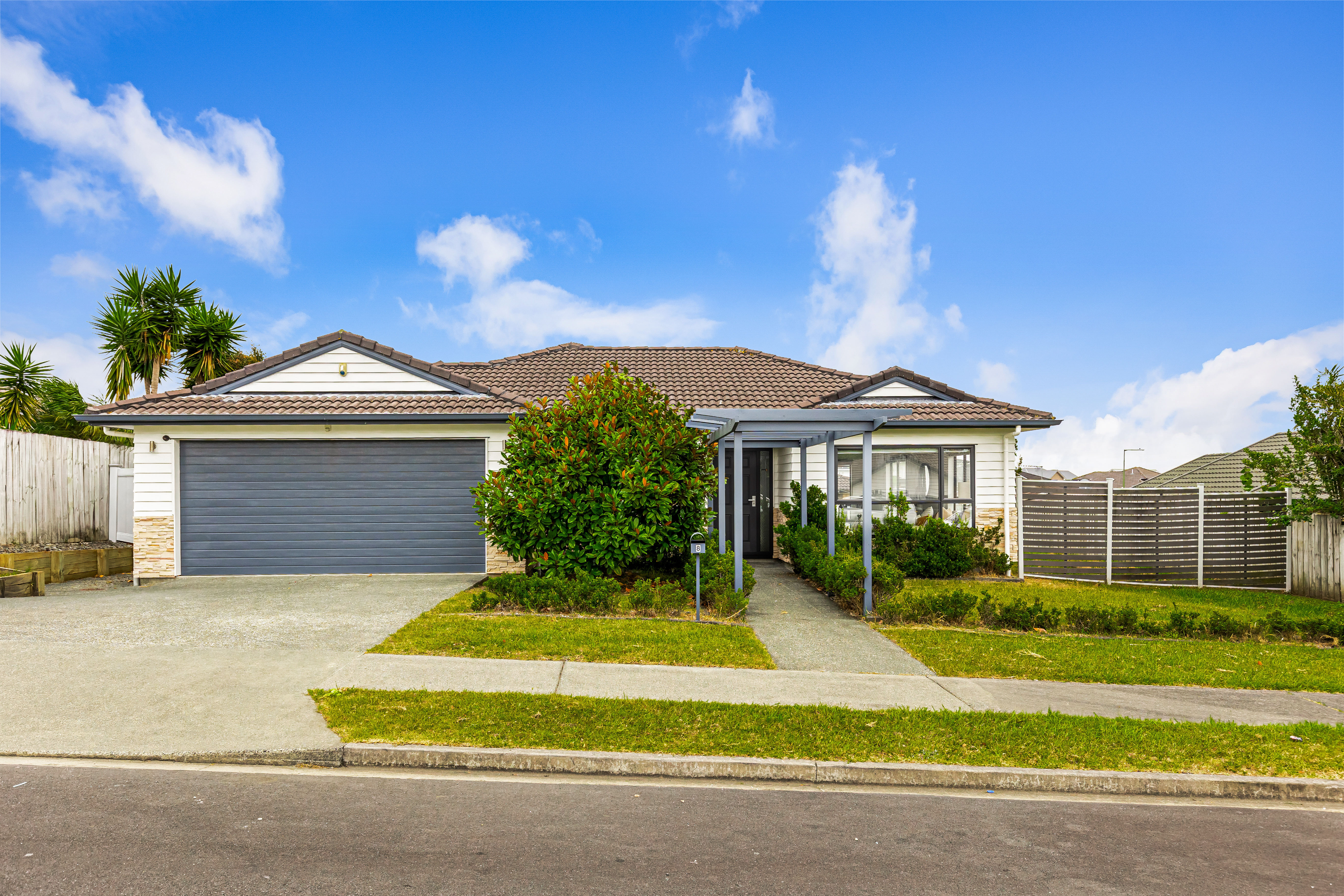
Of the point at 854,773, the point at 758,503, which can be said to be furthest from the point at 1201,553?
the point at 854,773

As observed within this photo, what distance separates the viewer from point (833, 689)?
6395 mm

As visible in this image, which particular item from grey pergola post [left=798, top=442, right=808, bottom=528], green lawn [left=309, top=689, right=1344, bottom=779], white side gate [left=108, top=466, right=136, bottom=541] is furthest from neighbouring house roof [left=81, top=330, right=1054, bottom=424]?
green lawn [left=309, top=689, right=1344, bottom=779]

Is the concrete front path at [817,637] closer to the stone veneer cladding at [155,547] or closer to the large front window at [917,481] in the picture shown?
the large front window at [917,481]

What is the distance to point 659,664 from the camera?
707 centimetres

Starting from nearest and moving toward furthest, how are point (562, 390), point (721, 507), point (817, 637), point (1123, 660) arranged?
point (1123, 660) < point (817, 637) < point (721, 507) < point (562, 390)

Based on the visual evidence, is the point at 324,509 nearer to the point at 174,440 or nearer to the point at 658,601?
the point at 174,440

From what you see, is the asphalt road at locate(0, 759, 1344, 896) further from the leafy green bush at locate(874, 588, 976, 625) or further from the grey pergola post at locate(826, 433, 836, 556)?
the grey pergola post at locate(826, 433, 836, 556)

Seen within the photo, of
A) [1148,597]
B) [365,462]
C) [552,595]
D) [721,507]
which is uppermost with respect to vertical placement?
[365,462]

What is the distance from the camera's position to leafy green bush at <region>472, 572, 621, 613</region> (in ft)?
30.1

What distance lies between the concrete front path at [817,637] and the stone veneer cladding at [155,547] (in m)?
9.80

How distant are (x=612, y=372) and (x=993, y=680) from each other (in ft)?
21.0

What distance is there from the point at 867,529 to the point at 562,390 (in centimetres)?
791

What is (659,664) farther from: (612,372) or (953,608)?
(612,372)

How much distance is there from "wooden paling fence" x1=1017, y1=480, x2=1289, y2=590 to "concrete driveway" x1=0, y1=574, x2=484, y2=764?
1089 centimetres
